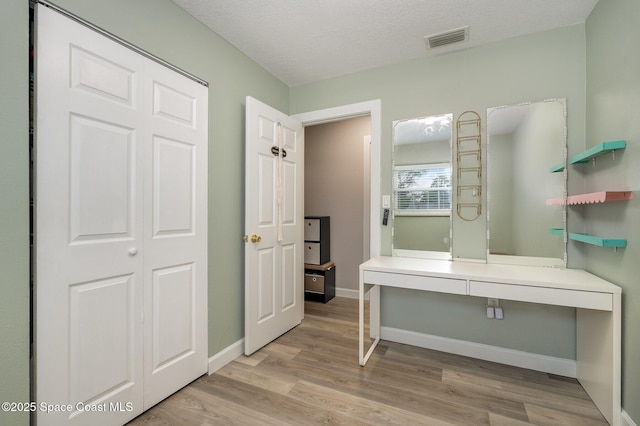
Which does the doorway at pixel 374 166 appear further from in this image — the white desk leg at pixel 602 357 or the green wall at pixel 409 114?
the white desk leg at pixel 602 357

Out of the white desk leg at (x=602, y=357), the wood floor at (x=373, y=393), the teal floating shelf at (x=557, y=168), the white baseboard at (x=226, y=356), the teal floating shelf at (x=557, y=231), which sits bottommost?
the wood floor at (x=373, y=393)

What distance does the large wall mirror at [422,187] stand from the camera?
2.37 m

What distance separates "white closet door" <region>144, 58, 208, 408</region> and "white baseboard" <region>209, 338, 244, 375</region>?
84mm

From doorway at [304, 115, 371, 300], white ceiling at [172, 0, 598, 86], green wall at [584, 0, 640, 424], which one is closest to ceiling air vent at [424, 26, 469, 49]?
white ceiling at [172, 0, 598, 86]

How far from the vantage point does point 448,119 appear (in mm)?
2359

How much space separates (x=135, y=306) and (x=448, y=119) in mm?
2587

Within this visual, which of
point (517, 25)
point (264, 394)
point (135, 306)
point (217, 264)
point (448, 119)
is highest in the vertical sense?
point (517, 25)

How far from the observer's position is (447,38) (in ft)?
7.06

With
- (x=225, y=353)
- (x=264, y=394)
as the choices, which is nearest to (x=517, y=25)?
(x=264, y=394)

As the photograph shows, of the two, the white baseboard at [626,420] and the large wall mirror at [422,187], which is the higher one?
the large wall mirror at [422,187]

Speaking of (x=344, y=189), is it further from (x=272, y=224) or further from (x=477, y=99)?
(x=477, y=99)

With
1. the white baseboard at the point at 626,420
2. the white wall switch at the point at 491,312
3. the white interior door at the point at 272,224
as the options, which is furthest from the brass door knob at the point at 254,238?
the white baseboard at the point at 626,420

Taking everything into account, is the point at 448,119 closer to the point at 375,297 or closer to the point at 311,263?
the point at 375,297
